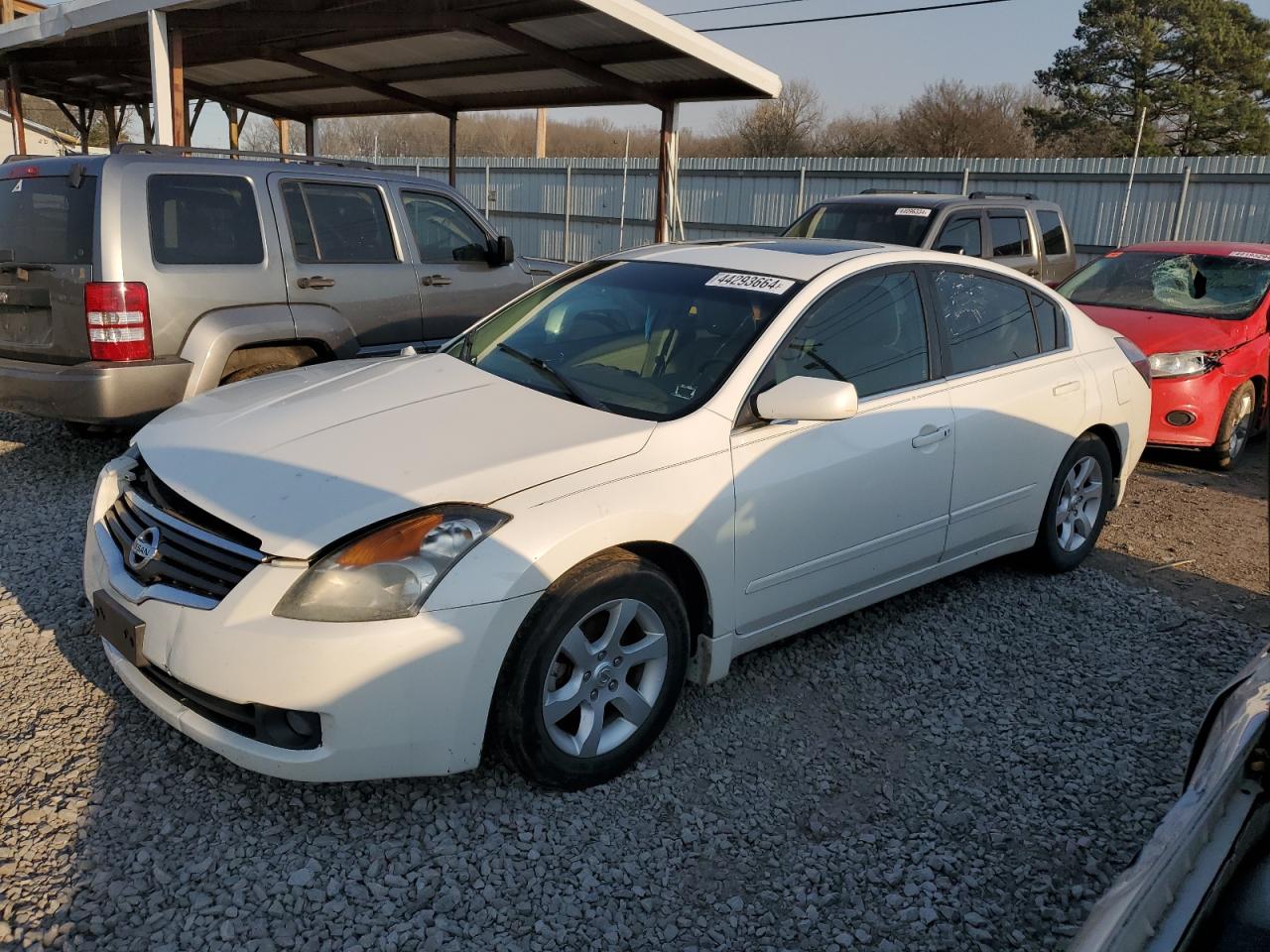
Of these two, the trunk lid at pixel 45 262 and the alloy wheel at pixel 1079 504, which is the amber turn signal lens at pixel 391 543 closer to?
the alloy wheel at pixel 1079 504

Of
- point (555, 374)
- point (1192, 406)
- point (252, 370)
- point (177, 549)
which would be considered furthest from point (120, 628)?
point (1192, 406)

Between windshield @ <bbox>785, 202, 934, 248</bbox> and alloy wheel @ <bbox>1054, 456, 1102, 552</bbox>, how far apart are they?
469 cm

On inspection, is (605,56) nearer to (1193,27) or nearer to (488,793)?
(488,793)

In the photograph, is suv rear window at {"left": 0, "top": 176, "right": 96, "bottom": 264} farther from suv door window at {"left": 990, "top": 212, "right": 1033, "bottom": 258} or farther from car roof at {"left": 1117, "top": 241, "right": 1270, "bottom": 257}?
car roof at {"left": 1117, "top": 241, "right": 1270, "bottom": 257}

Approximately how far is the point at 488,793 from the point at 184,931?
94cm

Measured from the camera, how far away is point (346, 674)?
107 inches

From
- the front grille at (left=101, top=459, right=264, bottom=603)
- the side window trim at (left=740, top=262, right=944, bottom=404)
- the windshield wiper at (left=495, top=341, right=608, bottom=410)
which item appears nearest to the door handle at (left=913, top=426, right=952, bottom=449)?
the side window trim at (left=740, top=262, right=944, bottom=404)

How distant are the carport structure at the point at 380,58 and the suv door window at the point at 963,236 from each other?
2.70 m

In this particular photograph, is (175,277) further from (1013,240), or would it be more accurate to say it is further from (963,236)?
(1013,240)

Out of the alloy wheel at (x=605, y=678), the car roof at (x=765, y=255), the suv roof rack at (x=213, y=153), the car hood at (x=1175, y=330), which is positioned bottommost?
the alloy wheel at (x=605, y=678)

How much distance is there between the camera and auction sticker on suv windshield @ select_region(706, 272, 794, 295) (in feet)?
12.9

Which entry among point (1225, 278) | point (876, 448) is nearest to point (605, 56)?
point (1225, 278)

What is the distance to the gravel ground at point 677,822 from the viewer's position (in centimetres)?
266

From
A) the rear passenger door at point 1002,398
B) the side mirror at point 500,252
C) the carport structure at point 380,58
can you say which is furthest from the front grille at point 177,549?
the carport structure at point 380,58
